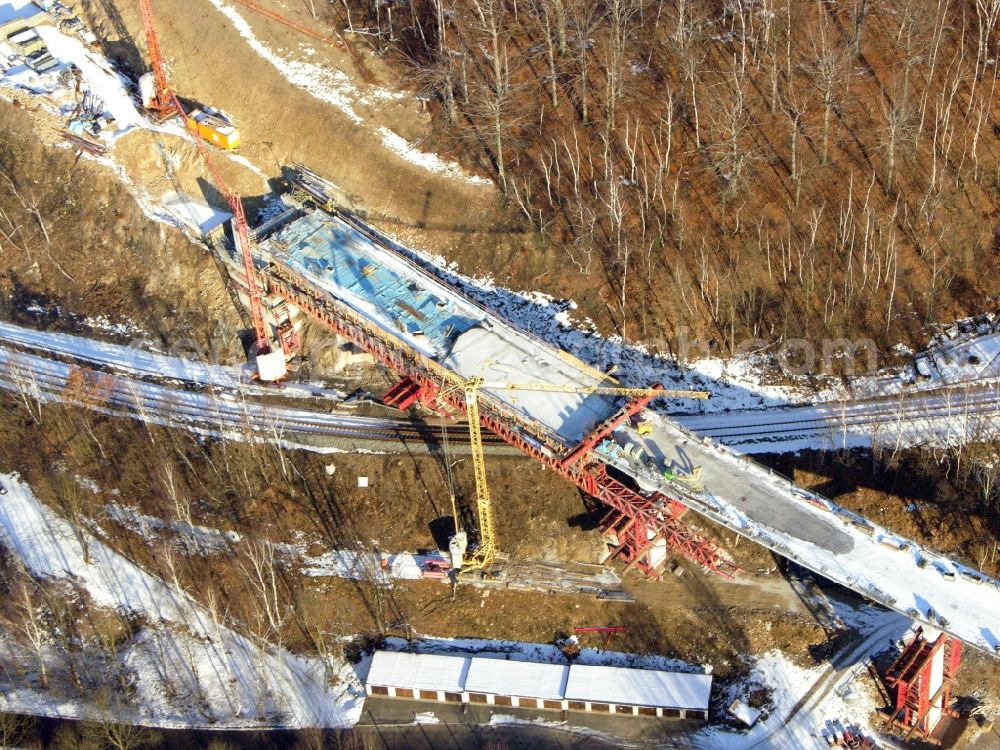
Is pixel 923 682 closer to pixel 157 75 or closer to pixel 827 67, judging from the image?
pixel 827 67

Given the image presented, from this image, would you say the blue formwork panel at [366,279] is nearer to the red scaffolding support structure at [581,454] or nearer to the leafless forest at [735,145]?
the red scaffolding support structure at [581,454]

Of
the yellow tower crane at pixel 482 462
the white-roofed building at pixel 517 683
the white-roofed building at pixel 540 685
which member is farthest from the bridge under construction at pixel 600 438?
the white-roofed building at pixel 517 683

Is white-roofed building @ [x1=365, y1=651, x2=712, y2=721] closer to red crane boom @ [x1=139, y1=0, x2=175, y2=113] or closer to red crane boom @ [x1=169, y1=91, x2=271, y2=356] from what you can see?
red crane boom @ [x1=169, y1=91, x2=271, y2=356]

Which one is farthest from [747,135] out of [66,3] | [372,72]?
[66,3]

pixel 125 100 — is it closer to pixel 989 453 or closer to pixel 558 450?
pixel 558 450

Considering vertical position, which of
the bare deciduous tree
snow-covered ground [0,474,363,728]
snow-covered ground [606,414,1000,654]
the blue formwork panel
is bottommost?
snow-covered ground [0,474,363,728]

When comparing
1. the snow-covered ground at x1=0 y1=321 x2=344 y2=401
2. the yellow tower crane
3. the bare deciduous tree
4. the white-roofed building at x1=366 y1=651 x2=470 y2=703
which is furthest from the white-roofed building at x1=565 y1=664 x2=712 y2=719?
the bare deciduous tree

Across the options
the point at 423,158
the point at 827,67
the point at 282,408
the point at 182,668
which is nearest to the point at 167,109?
the point at 423,158

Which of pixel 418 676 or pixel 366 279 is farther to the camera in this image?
pixel 366 279
